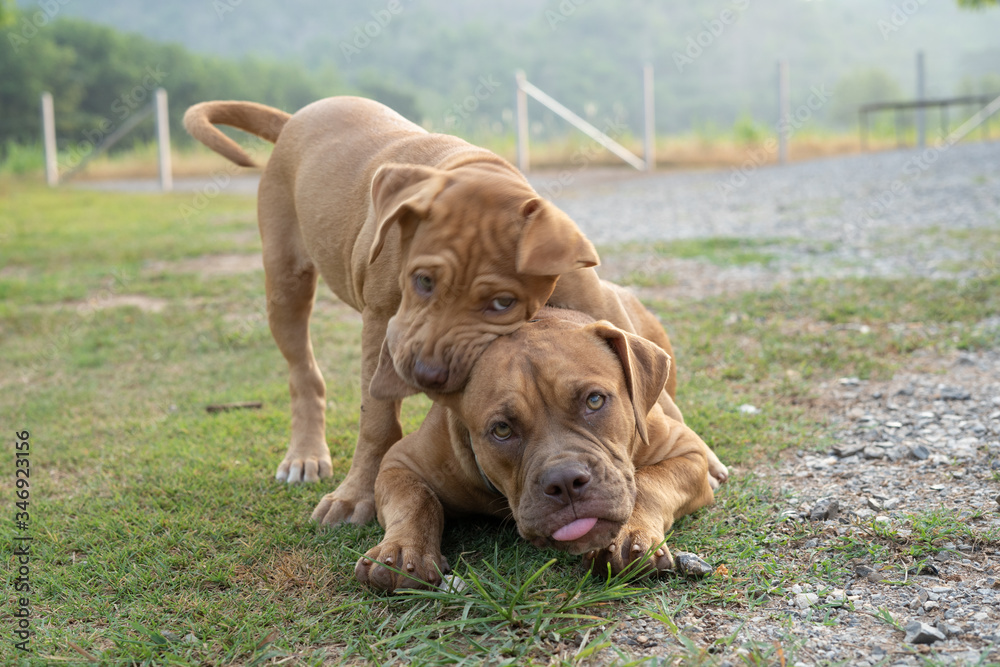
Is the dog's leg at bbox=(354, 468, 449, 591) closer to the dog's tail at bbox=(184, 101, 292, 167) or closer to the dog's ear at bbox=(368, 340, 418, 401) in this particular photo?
the dog's ear at bbox=(368, 340, 418, 401)

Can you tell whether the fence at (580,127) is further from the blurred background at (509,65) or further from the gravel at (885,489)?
the gravel at (885,489)

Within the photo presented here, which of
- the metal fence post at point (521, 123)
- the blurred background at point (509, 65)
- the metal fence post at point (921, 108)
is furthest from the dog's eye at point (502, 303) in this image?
the metal fence post at point (921, 108)

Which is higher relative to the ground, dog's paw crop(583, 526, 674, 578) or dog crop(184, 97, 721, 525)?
dog crop(184, 97, 721, 525)

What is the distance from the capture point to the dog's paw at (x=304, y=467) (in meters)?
4.12

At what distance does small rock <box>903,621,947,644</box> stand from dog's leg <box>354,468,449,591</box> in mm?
1397

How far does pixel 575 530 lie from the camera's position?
2.67 metres

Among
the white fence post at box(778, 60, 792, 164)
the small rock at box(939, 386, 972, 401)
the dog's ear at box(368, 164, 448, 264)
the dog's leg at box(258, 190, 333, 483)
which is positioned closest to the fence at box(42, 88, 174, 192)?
the white fence post at box(778, 60, 792, 164)

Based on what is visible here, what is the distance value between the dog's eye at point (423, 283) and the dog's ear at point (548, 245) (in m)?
0.30

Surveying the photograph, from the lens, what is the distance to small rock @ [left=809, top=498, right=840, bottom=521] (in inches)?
130

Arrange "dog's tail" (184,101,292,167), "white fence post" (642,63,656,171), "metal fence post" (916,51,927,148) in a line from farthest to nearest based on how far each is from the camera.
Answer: "white fence post" (642,63,656,171), "metal fence post" (916,51,927,148), "dog's tail" (184,101,292,167)

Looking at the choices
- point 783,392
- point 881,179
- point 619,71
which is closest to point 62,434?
point 783,392

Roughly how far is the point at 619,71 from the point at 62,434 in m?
57.6

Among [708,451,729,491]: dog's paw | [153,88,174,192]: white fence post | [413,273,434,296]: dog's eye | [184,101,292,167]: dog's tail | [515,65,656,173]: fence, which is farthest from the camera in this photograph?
[153,88,174,192]: white fence post

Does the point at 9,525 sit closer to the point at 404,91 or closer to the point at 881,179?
the point at 881,179
